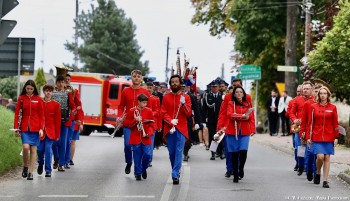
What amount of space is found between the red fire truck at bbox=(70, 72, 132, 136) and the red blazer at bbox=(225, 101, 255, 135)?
2342cm

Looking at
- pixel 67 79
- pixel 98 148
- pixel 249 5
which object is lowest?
pixel 98 148

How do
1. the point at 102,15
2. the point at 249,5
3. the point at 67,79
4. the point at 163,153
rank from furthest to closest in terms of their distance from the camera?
the point at 102,15
the point at 249,5
the point at 163,153
the point at 67,79

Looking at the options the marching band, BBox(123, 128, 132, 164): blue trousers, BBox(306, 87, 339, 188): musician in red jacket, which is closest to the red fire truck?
the marching band

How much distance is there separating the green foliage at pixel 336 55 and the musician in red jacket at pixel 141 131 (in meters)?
14.3

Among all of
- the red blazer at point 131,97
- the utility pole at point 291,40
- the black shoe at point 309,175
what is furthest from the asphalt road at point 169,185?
the utility pole at point 291,40

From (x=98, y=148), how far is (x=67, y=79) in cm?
889

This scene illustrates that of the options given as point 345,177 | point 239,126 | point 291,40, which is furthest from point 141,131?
point 291,40

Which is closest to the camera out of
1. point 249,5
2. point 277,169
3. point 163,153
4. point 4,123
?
point 277,169

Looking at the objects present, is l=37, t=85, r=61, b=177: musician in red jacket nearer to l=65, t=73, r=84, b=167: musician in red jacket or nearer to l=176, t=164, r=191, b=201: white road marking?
l=65, t=73, r=84, b=167: musician in red jacket

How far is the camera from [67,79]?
20.2m

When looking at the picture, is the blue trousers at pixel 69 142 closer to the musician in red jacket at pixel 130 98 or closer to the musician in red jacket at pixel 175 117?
the musician in red jacket at pixel 130 98

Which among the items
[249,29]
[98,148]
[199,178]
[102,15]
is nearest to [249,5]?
[249,29]

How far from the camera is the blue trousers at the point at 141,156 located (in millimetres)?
18094

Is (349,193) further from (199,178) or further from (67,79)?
(67,79)
